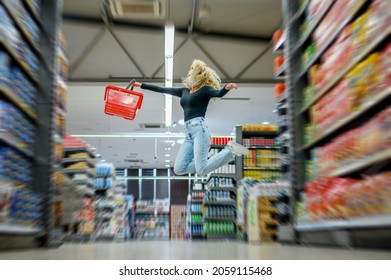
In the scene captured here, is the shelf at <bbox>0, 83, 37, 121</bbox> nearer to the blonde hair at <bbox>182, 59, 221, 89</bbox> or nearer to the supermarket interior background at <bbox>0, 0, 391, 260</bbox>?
the supermarket interior background at <bbox>0, 0, 391, 260</bbox>

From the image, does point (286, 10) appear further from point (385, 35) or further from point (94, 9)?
point (94, 9)

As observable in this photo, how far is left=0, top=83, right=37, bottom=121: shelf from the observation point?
2.35m

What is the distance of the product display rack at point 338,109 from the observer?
1.87 metres

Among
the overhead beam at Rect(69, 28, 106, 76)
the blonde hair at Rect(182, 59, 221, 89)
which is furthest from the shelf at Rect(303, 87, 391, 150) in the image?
the overhead beam at Rect(69, 28, 106, 76)

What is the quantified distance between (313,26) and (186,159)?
1214mm

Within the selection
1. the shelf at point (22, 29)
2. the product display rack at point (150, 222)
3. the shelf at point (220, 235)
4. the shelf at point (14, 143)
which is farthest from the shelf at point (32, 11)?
the product display rack at point (150, 222)

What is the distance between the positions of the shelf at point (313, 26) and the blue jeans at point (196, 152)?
3.11ft

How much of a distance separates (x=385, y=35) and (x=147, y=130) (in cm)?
461

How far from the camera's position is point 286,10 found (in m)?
3.21

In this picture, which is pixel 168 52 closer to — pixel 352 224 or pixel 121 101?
pixel 121 101

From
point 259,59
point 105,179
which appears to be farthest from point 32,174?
point 105,179

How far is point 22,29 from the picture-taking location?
260 cm

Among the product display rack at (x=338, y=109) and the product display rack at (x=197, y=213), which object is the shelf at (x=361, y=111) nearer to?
the product display rack at (x=338, y=109)
